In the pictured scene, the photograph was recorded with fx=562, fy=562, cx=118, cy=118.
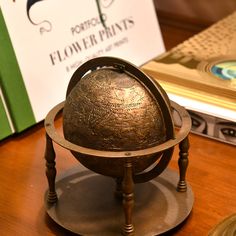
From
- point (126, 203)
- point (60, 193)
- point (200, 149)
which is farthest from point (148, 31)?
point (126, 203)

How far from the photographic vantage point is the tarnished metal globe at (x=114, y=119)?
1.00 m

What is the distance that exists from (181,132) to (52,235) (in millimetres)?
333

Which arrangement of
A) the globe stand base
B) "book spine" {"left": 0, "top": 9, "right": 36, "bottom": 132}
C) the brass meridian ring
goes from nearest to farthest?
the brass meridian ring
the globe stand base
"book spine" {"left": 0, "top": 9, "right": 36, "bottom": 132}

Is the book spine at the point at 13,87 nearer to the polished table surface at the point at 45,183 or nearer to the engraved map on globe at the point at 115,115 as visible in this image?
the polished table surface at the point at 45,183

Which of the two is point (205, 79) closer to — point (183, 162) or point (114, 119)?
point (183, 162)

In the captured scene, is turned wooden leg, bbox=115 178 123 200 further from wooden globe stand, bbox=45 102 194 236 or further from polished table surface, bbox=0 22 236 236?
polished table surface, bbox=0 22 236 236

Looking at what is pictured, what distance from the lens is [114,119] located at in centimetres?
100

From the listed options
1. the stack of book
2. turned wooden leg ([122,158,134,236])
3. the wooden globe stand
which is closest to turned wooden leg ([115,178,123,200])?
the wooden globe stand

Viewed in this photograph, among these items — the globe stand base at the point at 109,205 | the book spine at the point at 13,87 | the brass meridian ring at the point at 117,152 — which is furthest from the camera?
the book spine at the point at 13,87

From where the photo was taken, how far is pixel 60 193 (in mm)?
1202

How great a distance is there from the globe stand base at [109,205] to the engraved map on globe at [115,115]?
0.18 metres

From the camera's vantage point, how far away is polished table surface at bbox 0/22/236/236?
1149mm

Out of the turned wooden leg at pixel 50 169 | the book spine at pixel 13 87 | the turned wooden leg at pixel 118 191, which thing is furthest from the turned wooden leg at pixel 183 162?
the book spine at pixel 13 87

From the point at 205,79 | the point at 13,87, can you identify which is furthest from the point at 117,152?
the point at 205,79
